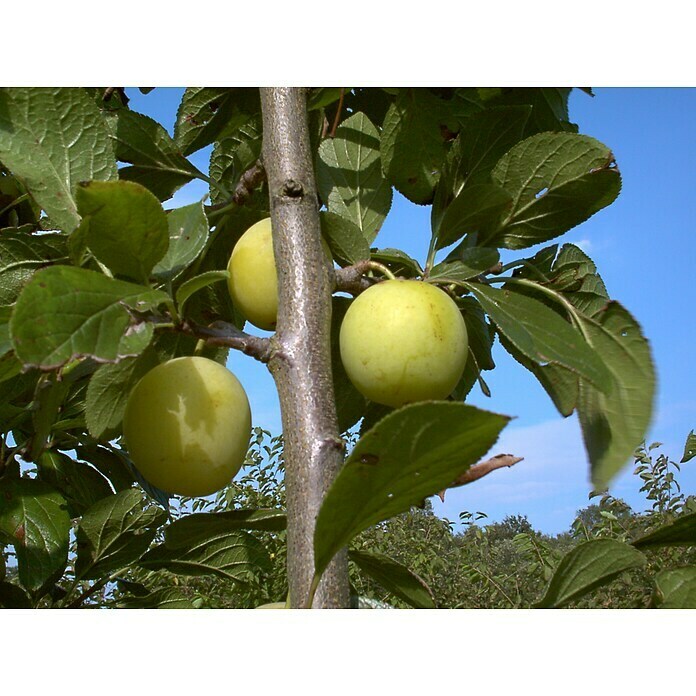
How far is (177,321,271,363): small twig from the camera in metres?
0.60

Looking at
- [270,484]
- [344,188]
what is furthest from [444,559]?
[344,188]

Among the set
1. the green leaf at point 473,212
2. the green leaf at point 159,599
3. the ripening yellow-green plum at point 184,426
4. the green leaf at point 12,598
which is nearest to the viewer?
the ripening yellow-green plum at point 184,426

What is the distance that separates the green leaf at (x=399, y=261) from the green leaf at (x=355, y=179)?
55 mm

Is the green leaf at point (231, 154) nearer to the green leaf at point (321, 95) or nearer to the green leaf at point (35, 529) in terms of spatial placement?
the green leaf at point (321, 95)

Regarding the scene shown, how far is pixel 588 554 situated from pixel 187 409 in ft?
1.20

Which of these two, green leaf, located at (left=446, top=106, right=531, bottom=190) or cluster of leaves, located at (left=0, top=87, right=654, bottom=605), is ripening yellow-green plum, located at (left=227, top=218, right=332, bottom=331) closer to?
cluster of leaves, located at (left=0, top=87, right=654, bottom=605)

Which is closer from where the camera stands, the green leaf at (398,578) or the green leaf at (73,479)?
the green leaf at (398,578)

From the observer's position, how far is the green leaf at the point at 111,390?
2.23 ft

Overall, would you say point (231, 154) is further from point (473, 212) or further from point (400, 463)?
point (400, 463)

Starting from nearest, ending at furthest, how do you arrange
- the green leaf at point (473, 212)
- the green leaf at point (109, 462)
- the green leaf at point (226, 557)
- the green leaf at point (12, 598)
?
the green leaf at point (473, 212) < the green leaf at point (226, 557) < the green leaf at point (12, 598) < the green leaf at point (109, 462)

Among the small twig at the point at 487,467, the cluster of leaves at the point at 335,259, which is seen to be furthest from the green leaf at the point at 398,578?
the small twig at the point at 487,467

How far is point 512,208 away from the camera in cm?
76

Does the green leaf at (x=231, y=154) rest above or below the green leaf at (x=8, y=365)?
above

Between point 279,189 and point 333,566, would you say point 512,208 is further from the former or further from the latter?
point 333,566
